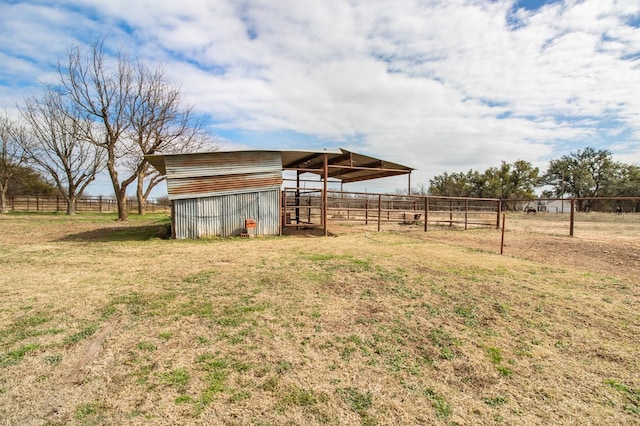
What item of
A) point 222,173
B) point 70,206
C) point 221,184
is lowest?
point 70,206

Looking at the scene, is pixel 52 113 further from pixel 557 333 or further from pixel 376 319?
pixel 557 333

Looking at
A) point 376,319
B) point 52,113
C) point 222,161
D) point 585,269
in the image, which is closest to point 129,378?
point 376,319

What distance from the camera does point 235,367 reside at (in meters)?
2.59

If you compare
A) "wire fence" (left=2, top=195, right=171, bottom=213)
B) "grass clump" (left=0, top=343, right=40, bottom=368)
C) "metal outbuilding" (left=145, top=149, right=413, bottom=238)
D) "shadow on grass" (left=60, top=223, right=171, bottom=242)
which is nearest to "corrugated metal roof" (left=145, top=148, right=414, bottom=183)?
"metal outbuilding" (left=145, top=149, right=413, bottom=238)

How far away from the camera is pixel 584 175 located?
40625mm

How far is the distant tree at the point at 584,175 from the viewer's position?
39250mm

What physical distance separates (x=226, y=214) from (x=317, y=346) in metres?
8.44

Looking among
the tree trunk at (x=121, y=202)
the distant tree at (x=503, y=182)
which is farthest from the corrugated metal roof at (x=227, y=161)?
the distant tree at (x=503, y=182)

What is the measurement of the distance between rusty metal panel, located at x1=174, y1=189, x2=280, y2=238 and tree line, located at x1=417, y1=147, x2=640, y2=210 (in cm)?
3833

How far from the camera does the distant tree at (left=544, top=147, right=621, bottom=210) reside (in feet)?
129

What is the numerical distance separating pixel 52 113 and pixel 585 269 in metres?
29.2

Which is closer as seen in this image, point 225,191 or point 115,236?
point 225,191

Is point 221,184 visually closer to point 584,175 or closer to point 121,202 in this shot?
point 121,202

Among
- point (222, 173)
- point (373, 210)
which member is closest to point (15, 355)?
point (222, 173)
